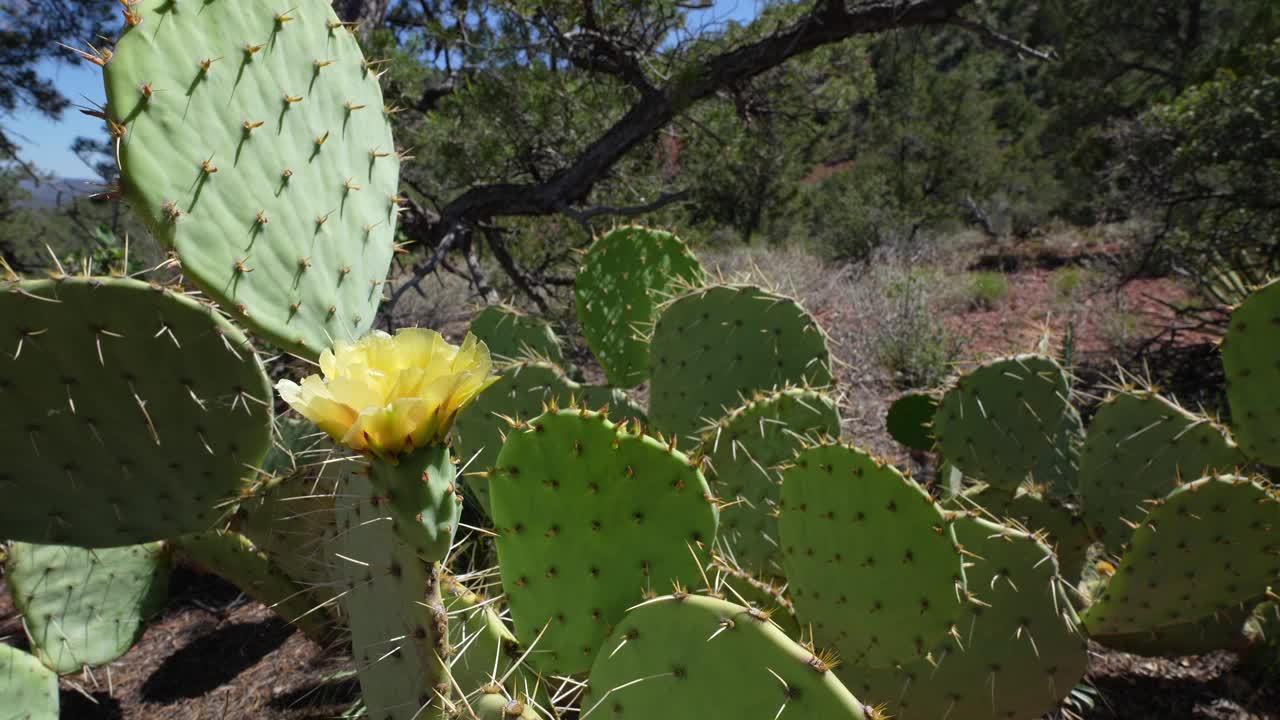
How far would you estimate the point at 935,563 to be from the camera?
134 cm

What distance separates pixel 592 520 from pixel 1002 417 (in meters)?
1.62

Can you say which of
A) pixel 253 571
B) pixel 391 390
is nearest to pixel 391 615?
pixel 391 390

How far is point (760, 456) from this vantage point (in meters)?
1.90

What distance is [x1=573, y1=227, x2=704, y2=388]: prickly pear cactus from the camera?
8.63ft

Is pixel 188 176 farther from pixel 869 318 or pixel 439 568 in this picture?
pixel 869 318

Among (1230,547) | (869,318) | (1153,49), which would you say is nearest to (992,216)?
(1153,49)

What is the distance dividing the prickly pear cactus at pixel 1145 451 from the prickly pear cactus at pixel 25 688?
Result: 3.15m

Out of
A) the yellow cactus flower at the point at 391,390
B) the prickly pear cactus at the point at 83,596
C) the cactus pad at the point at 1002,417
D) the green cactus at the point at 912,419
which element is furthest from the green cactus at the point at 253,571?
the green cactus at the point at 912,419

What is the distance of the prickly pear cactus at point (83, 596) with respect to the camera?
185cm

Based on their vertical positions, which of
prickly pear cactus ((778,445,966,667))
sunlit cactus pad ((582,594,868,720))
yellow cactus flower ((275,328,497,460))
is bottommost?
prickly pear cactus ((778,445,966,667))

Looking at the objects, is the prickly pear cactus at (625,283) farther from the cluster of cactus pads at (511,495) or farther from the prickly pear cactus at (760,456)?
the prickly pear cactus at (760,456)

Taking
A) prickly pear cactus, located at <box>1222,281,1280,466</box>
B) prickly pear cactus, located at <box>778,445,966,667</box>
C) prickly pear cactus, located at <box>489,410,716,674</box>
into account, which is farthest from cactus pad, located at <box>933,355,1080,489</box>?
prickly pear cactus, located at <box>489,410,716,674</box>

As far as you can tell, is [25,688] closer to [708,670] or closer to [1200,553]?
[708,670]

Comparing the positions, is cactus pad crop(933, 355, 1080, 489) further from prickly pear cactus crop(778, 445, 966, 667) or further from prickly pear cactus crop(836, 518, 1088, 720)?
prickly pear cactus crop(778, 445, 966, 667)
